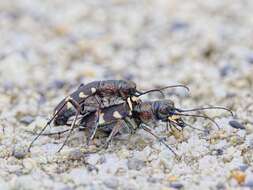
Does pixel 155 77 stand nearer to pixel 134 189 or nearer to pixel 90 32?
pixel 90 32

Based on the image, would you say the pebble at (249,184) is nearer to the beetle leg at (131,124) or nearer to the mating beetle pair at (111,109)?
the mating beetle pair at (111,109)

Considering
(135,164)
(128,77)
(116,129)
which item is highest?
(128,77)

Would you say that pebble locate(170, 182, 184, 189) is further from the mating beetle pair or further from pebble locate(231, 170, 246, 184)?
the mating beetle pair

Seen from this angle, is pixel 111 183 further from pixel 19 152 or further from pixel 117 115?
pixel 19 152

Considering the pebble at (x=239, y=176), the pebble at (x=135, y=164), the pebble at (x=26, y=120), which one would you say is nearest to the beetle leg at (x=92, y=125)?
the pebble at (x=135, y=164)

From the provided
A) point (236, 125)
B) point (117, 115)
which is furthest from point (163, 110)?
point (236, 125)

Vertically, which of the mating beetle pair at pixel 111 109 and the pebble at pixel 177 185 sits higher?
the mating beetle pair at pixel 111 109

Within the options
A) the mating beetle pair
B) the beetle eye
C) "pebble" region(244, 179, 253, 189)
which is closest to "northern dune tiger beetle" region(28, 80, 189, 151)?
the mating beetle pair
